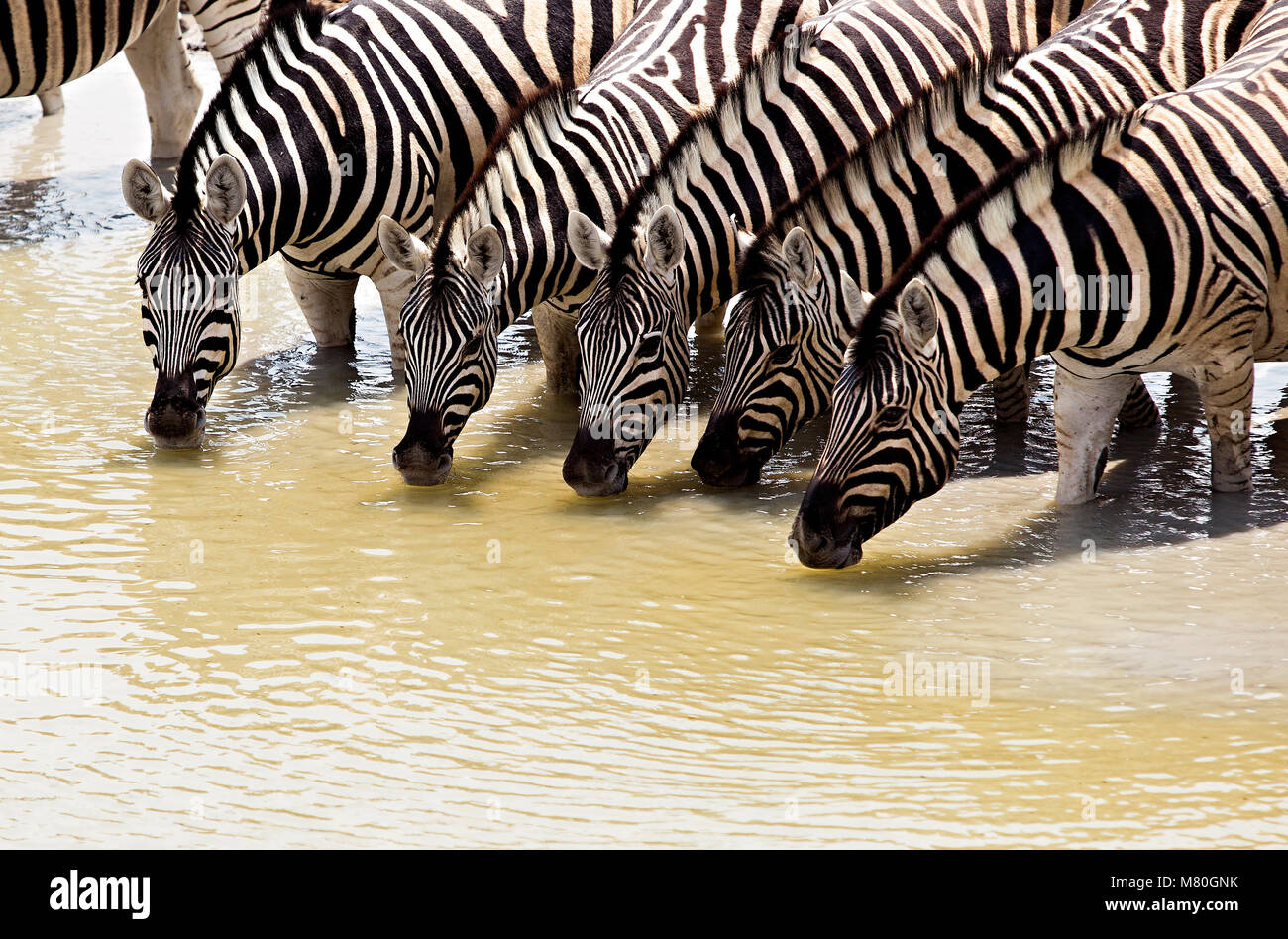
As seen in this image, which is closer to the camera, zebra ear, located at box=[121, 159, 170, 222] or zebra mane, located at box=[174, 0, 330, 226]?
zebra ear, located at box=[121, 159, 170, 222]

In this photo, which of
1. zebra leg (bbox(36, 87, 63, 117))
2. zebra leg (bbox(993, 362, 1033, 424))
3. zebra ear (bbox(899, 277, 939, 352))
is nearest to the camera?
zebra ear (bbox(899, 277, 939, 352))

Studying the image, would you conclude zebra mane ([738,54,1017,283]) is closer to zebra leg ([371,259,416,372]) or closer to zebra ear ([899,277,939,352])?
zebra ear ([899,277,939,352])

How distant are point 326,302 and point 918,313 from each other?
16.3 feet

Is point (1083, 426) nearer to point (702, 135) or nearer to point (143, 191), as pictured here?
point (702, 135)

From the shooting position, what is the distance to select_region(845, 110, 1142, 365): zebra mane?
7.04 metres

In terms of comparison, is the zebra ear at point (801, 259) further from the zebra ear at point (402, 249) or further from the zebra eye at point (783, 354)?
the zebra ear at point (402, 249)

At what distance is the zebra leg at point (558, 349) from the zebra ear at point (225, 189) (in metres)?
1.83

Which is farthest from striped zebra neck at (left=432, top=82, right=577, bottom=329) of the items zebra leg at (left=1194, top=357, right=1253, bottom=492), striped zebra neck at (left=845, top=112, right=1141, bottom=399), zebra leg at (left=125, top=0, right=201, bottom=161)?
zebra leg at (left=125, top=0, right=201, bottom=161)

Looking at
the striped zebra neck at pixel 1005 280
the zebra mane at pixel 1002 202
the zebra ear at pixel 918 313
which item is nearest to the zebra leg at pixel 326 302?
the zebra mane at pixel 1002 202

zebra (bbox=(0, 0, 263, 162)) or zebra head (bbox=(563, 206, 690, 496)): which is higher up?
zebra (bbox=(0, 0, 263, 162))

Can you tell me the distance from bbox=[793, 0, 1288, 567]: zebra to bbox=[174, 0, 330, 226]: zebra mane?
12.6ft

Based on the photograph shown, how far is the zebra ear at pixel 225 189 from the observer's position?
28.5ft

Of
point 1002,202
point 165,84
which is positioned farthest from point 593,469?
point 165,84

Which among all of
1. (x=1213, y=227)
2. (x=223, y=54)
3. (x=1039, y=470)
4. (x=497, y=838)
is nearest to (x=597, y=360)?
(x=1039, y=470)
